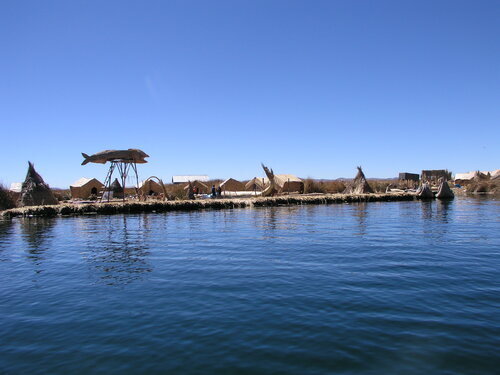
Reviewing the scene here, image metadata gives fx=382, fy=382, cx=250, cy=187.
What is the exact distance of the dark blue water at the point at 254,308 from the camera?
4.91 m

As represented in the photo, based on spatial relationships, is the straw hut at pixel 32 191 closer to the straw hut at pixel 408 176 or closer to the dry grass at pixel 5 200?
the dry grass at pixel 5 200

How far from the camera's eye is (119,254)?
1231 cm

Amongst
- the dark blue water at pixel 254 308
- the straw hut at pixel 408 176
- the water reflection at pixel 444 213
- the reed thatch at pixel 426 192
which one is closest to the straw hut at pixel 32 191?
the dark blue water at pixel 254 308

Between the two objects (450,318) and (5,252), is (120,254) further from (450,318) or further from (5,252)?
(450,318)

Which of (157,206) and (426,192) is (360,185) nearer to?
(426,192)

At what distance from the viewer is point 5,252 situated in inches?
517

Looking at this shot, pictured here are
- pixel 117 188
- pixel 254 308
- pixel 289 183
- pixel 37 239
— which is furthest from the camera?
pixel 289 183

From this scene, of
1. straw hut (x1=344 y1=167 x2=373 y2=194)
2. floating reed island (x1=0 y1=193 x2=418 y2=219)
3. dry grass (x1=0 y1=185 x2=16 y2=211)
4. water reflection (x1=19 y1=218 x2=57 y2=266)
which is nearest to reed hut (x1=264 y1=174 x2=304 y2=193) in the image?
straw hut (x1=344 y1=167 x2=373 y2=194)

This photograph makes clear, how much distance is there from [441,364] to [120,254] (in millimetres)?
10034

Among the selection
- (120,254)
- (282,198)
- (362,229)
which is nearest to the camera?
(120,254)

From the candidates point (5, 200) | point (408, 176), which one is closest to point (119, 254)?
point (5, 200)

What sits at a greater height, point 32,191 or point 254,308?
point 32,191

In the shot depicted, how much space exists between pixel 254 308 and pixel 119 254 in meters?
6.96

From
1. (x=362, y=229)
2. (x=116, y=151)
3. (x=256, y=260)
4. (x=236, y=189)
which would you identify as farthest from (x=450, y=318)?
(x=236, y=189)
